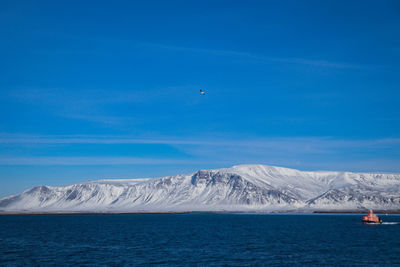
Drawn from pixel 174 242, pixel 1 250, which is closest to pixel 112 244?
pixel 174 242

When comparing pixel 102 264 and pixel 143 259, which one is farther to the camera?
pixel 143 259

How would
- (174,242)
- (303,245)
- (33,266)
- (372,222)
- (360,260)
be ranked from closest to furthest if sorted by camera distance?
(33,266)
(360,260)
(303,245)
(174,242)
(372,222)

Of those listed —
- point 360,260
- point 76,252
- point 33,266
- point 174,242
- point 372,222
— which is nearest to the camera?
point 33,266

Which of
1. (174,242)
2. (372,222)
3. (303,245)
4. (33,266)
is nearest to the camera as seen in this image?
(33,266)

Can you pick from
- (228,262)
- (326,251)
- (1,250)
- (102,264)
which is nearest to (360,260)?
(326,251)

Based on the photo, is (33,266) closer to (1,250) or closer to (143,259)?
(143,259)

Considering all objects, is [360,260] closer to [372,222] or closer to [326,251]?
[326,251]

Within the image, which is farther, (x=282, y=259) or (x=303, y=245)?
(x=303, y=245)

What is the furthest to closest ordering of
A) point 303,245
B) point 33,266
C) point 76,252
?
point 303,245, point 76,252, point 33,266
